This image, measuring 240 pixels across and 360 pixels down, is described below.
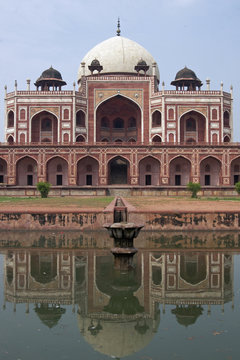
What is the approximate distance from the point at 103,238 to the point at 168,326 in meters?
6.43

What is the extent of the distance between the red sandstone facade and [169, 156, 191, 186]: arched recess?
72 millimetres

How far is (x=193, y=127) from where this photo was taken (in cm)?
3484

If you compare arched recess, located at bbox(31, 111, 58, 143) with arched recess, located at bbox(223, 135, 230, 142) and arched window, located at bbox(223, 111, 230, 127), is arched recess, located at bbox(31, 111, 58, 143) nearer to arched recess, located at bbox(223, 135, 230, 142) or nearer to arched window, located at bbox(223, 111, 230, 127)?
arched recess, located at bbox(223, 135, 230, 142)

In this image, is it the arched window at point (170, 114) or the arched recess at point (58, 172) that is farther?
the arched window at point (170, 114)

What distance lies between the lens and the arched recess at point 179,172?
30484 millimetres

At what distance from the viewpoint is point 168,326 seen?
4352 millimetres

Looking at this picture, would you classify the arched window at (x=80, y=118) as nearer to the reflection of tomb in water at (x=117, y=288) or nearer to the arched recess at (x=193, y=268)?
the reflection of tomb in water at (x=117, y=288)

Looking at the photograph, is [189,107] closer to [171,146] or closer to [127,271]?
[171,146]

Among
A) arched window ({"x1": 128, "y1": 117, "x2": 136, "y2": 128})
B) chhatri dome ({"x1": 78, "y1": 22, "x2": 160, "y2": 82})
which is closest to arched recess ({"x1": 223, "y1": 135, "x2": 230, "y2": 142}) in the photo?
arched window ({"x1": 128, "y1": 117, "x2": 136, "y2": 128})

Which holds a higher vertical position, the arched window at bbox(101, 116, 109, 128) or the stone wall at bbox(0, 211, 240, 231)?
the arched window at bbox(101, 116, 109, 128)

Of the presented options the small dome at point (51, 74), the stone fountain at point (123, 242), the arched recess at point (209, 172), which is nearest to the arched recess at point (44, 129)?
the small dome at point (51, 74)

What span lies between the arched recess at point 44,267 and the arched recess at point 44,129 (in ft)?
87.9

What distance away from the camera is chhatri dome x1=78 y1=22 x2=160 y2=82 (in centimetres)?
3866

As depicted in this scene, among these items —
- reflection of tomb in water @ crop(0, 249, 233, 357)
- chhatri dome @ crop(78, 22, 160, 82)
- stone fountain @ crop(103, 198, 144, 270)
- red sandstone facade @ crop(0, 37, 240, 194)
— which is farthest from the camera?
chhatri dome @ crop(78, 22, 160, 82)
